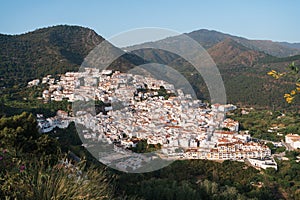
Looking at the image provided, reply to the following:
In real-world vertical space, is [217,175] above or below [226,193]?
below

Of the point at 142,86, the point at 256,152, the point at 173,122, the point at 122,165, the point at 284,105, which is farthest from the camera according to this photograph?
the point at 284,105

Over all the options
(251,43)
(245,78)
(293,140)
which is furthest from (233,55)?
(251,43)

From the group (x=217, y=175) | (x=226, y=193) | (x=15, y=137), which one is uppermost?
(x=15, y=137)

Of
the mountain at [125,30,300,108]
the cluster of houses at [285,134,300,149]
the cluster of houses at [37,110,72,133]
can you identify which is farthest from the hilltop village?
the mountain at [125,30,300,108]

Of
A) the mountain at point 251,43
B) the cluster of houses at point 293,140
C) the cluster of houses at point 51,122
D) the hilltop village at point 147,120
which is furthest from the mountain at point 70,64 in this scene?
the mountain at point 251,43

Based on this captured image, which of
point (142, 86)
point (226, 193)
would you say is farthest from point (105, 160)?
point (142, 86)

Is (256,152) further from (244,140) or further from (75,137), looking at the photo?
(75,137)

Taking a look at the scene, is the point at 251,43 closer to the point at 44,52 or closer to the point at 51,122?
the point at 44,52

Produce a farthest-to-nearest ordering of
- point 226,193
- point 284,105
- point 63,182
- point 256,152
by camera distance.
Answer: point 284,105 < point 256,152 < point 226,193 < point 63,182
